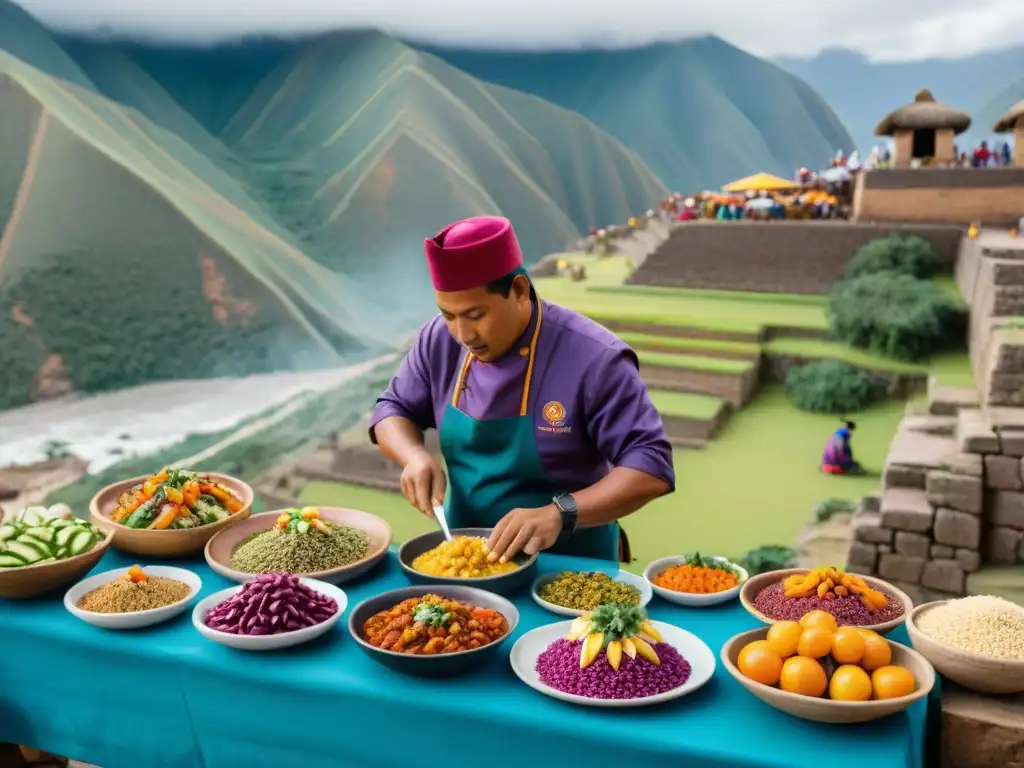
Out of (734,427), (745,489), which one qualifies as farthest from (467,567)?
(734,427)

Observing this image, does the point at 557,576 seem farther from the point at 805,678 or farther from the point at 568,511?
the point at 805,678

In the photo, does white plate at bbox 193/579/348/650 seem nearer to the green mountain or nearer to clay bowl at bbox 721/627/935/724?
clay bowl at bbox 721/627/935/724

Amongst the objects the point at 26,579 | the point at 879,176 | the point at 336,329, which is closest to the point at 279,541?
the point at 26,579

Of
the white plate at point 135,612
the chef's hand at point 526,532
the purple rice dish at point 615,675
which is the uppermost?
the chef's hand at point 526,532

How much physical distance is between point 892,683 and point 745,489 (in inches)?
233

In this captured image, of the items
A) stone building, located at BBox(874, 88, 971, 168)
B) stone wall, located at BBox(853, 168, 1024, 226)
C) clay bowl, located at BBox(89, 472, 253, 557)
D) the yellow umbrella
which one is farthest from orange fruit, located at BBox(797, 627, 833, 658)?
the yellow umbrella

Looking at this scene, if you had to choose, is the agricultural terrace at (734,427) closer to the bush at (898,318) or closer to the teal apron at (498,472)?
the bush at (898,318)

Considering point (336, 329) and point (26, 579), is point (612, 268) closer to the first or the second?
point (336, 329)

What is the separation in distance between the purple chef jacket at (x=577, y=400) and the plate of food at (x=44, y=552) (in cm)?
96

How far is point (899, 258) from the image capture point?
10422 millimetres

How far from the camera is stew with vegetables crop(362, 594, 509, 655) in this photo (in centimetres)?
157

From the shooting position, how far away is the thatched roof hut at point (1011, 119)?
35.7ft

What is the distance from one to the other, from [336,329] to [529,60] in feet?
15.0

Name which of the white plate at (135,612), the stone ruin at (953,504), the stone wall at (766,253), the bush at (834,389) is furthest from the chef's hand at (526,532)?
the stone wall at (766,253)
